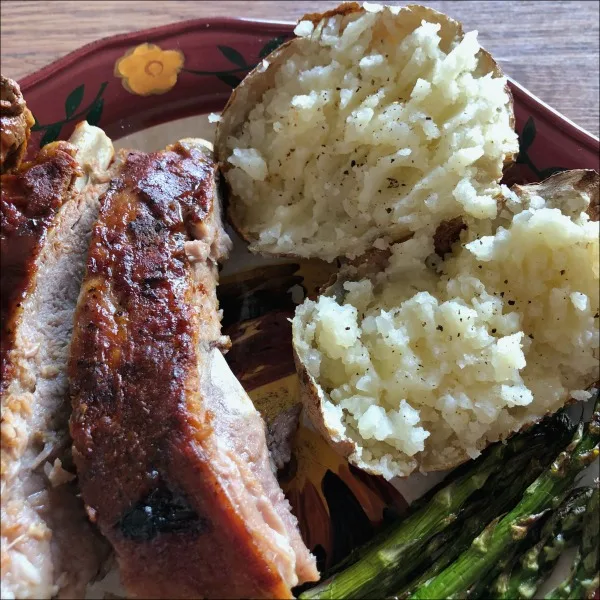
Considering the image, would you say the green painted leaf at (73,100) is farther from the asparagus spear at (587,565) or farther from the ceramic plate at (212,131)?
the asparagus spear at (587,565)

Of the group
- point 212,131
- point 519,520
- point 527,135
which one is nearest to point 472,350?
point 519,520

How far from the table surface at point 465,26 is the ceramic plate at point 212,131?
68 centimetres

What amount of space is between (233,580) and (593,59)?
3.42m

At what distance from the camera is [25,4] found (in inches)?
148

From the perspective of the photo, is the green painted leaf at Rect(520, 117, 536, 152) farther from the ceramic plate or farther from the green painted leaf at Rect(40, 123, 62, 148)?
the green painted leaf at Rect(40, 123, 62, 148)

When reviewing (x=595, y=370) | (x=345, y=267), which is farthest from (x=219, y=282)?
(x=595, y=370)

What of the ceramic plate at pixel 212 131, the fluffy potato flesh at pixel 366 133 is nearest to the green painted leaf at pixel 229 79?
the ceramic plate at pixel 212 131

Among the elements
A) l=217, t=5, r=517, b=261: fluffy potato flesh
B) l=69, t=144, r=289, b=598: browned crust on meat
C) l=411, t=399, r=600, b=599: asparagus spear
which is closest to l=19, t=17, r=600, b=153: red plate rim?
l=217, t=5, r=517, b=261: fluffy potato flesh

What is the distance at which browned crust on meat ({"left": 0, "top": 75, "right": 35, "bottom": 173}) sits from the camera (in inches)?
88.4

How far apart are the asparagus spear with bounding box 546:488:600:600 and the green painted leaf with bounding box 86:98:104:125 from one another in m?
2.83

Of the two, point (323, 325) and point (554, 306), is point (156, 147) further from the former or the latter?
point (554, 306)

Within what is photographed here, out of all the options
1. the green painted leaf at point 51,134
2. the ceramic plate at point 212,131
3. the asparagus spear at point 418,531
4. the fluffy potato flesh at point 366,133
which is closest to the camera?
the asparagus spear at point 418,531

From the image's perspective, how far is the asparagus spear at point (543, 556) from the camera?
231cm

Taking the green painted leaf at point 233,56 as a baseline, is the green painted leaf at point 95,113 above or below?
below
